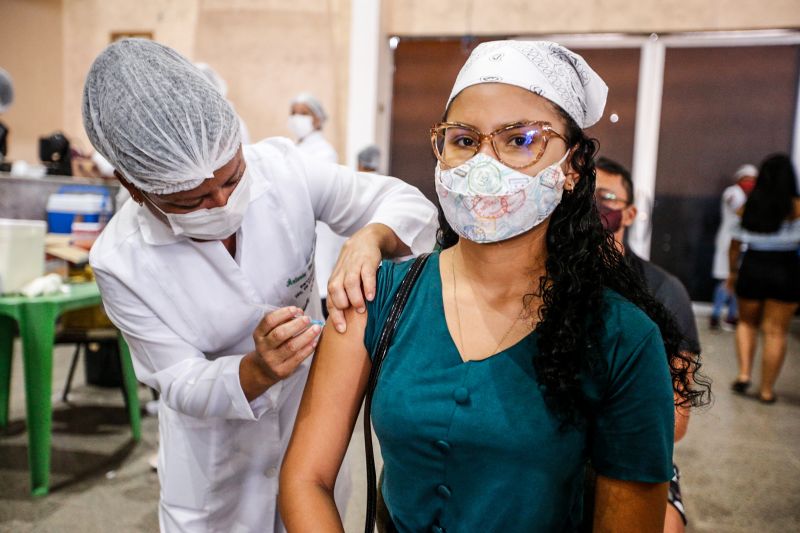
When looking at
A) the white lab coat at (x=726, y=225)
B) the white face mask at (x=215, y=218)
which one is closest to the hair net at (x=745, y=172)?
the white lab coat at (x=726, y=225)

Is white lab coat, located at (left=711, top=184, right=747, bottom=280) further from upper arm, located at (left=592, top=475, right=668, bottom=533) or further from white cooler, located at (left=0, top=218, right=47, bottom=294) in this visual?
white cooler, located at (left=0, top=218, right=47, bottom=294)

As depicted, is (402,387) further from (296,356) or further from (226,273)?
(226,273)

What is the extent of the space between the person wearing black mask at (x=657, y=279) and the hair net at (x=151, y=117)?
0.89 meters

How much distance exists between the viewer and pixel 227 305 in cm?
123

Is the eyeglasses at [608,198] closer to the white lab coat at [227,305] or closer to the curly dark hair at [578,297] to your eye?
the white lab coat at [227,305]

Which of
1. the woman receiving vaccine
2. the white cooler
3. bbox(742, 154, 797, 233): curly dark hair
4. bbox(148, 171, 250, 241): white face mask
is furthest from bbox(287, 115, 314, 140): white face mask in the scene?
the woman receiving vaccine

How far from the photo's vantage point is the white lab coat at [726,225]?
17.7 feet

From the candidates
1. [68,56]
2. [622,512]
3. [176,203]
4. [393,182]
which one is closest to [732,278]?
[393,182]

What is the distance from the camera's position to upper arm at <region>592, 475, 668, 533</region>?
88cm

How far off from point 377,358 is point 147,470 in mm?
2169

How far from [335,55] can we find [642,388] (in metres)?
5.86

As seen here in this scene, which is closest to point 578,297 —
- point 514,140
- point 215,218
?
point 514,140

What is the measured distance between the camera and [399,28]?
636 cm

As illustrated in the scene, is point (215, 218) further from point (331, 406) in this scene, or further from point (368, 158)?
point (368, 158)
